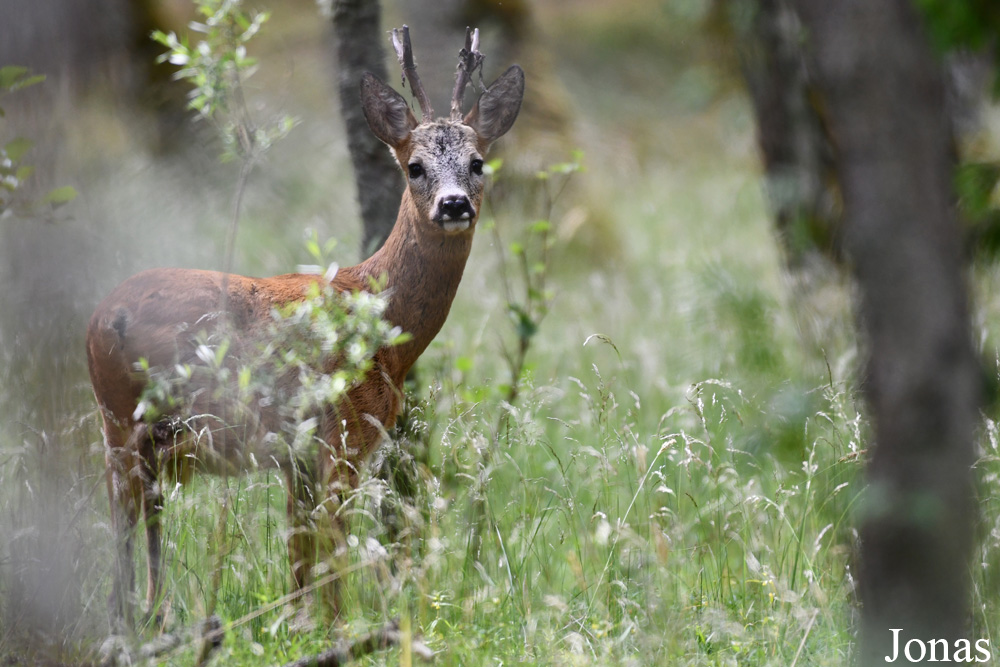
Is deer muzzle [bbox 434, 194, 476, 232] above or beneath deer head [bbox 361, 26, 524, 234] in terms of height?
beneath

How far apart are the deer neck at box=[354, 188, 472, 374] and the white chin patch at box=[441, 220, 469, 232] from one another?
0.14 metres

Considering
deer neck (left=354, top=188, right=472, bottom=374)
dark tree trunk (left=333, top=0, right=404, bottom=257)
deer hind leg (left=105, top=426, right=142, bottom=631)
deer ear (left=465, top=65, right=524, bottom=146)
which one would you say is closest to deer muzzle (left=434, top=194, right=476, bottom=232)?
deer neck (left=354, top=188, right=472, bottom=374)

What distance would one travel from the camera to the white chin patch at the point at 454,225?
3.52 meters

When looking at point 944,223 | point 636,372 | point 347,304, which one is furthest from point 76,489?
point 636,372

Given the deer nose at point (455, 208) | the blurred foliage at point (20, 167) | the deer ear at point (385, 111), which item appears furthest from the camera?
the deer ear at point (385, 111)

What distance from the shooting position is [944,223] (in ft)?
6.10

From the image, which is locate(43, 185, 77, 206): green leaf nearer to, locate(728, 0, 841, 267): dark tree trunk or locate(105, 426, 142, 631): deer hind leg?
locate(105, 426, 142, 631): deer hind leg

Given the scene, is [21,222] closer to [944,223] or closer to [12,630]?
[12,630]

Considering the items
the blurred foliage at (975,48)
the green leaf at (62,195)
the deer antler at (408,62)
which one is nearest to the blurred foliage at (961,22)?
the blurred foliage at (975,48)

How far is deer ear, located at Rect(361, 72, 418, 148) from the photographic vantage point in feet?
12.1

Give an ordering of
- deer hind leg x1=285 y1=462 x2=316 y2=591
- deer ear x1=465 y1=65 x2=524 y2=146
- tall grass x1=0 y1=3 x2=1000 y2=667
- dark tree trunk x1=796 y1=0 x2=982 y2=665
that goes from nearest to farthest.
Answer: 1. dark tree trunk x1=796 y1=0 x2=982 y2=665
2. tall grass x1=0 y1=3 x2=1000 y2=667
3. deer hind leg x1=285 y1=462 x2=316 y2=591
4. deer ear x1=465 y1=65 x2=524 y2=146

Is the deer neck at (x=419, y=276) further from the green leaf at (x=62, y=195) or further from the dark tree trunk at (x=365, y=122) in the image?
the green leaf at (x=62, y=195)

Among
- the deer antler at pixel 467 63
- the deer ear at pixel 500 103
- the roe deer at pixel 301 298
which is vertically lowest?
the roe deer at pixel 301 298

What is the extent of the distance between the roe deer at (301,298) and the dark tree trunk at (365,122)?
0.32 metres
